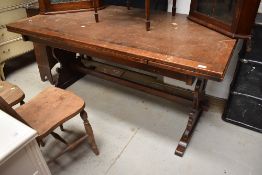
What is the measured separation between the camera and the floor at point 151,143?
5.53 ft

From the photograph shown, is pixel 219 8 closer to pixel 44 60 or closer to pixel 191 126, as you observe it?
pixel 191 126

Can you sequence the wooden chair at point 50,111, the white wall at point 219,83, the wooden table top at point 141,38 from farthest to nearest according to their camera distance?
1. the white wall at point 219,83
2. the wooden chair at point 50,111
3. the wooden table top at point 141,38

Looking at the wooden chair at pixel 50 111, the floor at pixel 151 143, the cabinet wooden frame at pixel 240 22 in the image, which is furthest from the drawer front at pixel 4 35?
the cabinet wooden frame at pixel 240 22

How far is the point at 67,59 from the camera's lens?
2.65 metres

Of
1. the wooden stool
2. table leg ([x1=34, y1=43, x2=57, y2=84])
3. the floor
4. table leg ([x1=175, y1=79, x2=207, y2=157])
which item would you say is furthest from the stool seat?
table leg ([x1=34, y1=43, x2=57, y2=84])

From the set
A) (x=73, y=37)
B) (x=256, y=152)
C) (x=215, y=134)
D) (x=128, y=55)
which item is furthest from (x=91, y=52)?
(x=256, y=152)

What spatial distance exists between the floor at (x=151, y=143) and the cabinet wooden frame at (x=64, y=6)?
931mm

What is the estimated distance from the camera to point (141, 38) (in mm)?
1583

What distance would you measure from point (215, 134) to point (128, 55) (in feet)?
3.59

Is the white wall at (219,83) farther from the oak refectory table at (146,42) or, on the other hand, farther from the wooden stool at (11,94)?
the wooden stool at (11,94)

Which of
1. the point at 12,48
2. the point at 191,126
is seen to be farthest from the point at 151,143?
the point at 12,48

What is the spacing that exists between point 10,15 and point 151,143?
7.37 feet

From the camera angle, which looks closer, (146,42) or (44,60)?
(146,42)

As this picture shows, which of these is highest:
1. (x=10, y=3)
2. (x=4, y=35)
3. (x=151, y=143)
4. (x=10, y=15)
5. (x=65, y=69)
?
(x=10, y=3)
